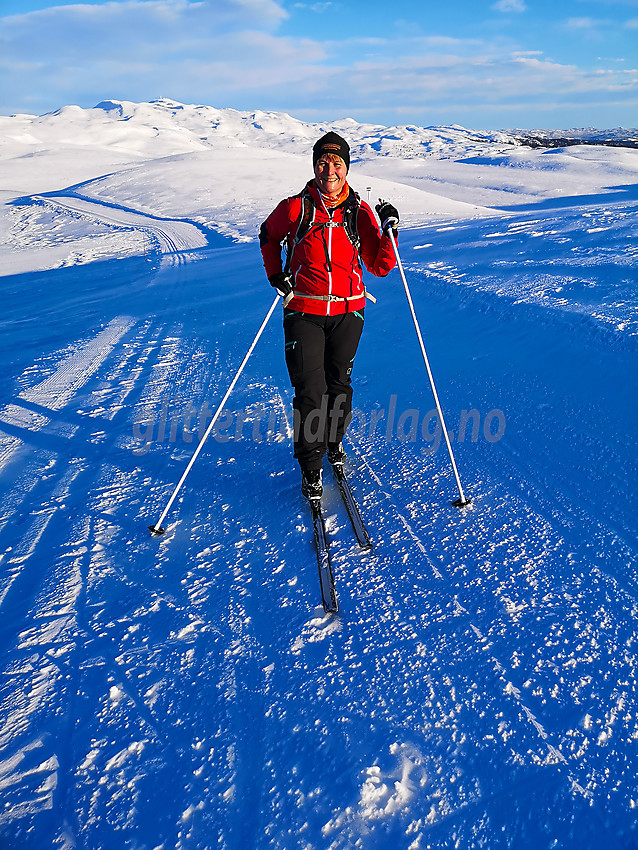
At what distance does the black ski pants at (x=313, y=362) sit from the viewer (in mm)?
3000

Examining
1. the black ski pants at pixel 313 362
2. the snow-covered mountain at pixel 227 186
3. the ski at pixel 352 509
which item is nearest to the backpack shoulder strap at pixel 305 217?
the black ski pants at pixel 313 362

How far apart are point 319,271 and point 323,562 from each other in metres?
1.58

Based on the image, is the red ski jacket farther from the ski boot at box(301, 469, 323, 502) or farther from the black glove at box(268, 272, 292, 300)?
the ski boot at box(301, 469, 323, 502)

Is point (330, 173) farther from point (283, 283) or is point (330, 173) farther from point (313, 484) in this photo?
point (313, 484)

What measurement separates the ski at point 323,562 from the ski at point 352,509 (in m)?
0.16

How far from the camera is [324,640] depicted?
2.13 meters

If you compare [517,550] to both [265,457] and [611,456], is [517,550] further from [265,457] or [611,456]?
[265,457]

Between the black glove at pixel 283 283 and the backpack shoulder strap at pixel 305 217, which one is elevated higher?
the backpack shoulder strap at pixel 305 217

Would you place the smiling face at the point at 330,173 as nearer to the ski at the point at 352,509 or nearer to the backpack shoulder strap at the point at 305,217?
the backpack shoulder strap at the point at 305,217

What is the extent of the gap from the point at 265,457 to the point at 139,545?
1087 mm

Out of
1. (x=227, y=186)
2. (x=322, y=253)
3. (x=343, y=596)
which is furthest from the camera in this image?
(x=227, y=186)

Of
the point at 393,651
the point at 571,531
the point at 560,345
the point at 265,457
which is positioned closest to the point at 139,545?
the point at 265,457

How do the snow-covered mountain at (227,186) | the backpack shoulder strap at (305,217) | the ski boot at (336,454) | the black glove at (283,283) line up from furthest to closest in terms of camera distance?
1. the snow-covered mountain at (227,186)
2. the ski boot at (336,454)
3. the black glove at (283,283)
4. the backpack shoulder strap at (305,217)

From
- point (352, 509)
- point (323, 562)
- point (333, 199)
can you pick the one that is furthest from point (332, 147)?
point (323, 562)
